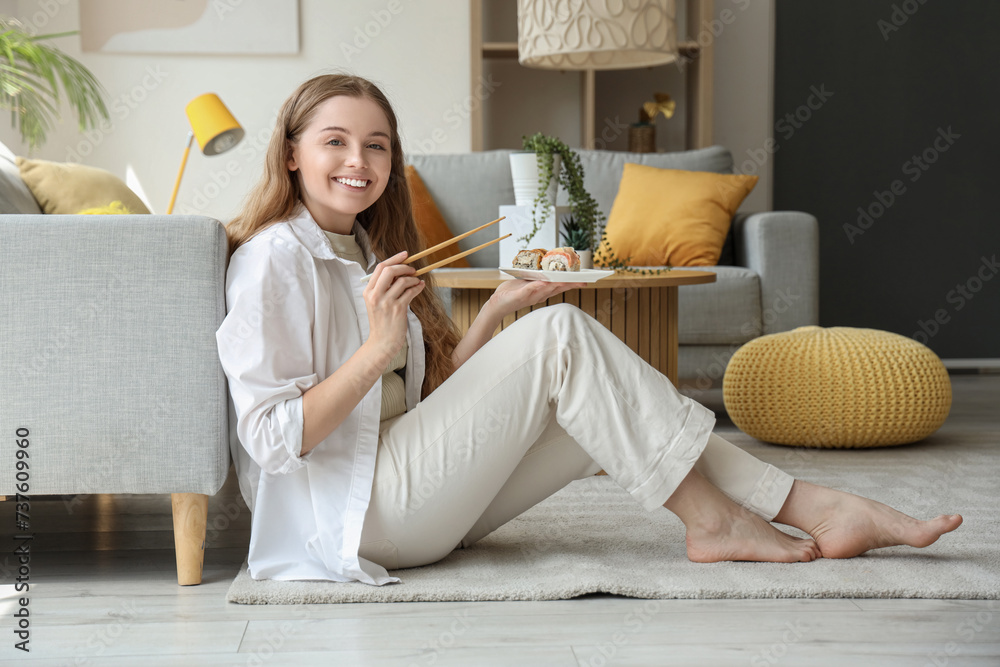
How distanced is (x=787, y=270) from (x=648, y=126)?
1.35 meters

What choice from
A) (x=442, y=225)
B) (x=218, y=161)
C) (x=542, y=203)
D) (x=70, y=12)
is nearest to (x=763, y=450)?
(x=542, y=203)

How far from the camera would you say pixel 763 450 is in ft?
9.04

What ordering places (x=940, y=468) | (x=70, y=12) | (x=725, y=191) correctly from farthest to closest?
(x=70, y=12), (x=725, y=191), (x=940, y=468)

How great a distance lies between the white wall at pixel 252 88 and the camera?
169 inches

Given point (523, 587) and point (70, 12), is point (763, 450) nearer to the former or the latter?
point (523, 587)

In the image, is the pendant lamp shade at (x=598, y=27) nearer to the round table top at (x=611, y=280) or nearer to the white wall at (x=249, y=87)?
the white wall at (x=249, y=87)

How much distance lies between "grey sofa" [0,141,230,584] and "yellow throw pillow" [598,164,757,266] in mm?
2261

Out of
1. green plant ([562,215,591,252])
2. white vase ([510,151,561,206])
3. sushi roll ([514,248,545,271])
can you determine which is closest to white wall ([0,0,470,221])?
white vase ([510,151,561,206])

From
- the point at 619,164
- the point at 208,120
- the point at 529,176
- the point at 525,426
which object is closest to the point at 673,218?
the point at 619,164

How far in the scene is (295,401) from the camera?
1371 millimetres

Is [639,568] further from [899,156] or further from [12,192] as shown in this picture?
[899,156]

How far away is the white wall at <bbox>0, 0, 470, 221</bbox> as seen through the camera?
4.29 m

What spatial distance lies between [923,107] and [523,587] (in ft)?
12.7

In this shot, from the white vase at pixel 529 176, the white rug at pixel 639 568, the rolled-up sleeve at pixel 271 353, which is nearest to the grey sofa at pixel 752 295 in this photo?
the white vase at pixel 529 176
